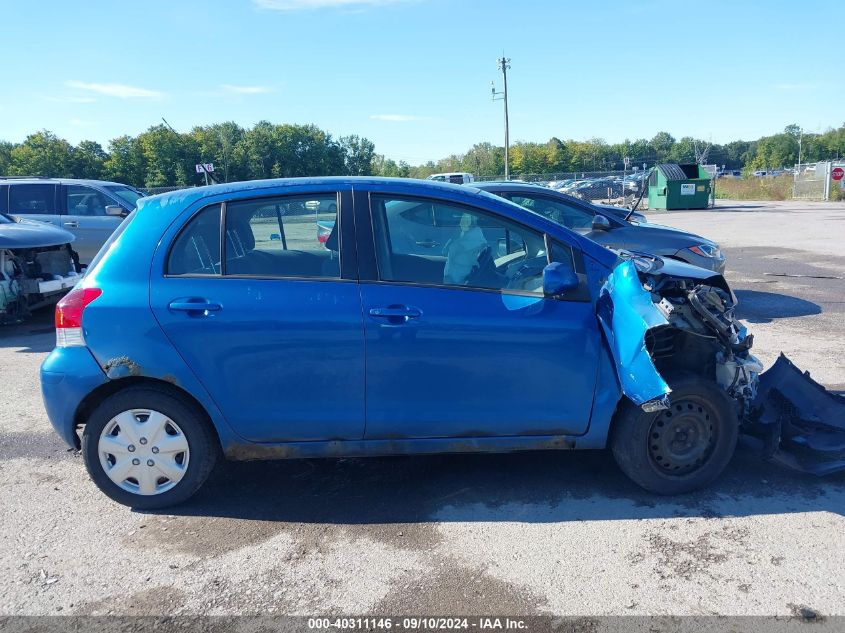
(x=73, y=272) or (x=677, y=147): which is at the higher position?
(x=677, y=147)

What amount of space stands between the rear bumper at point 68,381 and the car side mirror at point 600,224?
18.1ft

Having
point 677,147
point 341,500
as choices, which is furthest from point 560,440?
point 677,147

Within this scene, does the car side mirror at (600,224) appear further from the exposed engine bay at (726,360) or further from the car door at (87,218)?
the car door at (87,218)

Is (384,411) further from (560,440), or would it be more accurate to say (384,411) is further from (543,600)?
(543,600)

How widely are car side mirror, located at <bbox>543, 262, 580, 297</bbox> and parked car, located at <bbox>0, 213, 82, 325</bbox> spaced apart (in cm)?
666

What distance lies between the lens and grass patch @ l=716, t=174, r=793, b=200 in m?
41.0

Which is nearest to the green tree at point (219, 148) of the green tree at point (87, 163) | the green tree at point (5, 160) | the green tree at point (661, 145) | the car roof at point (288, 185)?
the green tree at point (87, 163)

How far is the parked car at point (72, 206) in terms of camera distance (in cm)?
1150

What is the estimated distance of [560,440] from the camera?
3.78 meters

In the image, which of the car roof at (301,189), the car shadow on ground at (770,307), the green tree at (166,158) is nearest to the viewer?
the car roof at (301,189)

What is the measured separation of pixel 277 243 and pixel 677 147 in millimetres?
120711

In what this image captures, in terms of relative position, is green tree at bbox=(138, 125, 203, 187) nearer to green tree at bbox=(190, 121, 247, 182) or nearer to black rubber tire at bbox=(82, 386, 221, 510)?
green tree at bbox=(190, 121, 247, 182)

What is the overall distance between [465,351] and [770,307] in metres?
7.08

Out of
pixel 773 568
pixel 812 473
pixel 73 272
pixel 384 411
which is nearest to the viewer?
pixel 773 568
